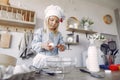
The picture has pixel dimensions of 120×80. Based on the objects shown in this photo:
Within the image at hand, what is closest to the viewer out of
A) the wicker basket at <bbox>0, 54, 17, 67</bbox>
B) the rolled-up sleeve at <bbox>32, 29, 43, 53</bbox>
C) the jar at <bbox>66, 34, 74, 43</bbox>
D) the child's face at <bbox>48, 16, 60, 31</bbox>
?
the wicker basket at <bbox>0, 54, 17, 67</bbox>

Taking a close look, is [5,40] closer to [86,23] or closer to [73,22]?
[73,22]

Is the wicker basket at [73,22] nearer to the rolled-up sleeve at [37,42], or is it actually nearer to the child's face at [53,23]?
the child's face at [53,23]

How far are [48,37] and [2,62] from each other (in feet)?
2.80

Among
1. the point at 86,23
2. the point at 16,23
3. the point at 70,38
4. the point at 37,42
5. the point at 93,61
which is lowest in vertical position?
the point at 93,61

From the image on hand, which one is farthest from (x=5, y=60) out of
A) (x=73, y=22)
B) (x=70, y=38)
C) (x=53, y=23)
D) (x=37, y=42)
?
(x=73, y=22)

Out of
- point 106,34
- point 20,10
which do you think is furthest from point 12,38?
point 106,34

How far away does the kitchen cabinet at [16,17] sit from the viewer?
2.00m

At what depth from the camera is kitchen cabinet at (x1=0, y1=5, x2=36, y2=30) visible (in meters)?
2.00

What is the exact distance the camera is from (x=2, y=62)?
545mm

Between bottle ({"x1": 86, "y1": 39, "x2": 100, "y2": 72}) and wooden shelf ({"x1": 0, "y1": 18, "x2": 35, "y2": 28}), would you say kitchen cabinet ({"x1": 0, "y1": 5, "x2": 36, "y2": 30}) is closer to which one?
wooden shelf ({"x1": 0, "y1": 18, "x2": 35, "y2": 28})

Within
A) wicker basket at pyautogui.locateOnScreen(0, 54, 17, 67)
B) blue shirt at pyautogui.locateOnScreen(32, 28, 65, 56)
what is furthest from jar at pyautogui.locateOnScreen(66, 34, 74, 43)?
wicker basket at pyautogui.locateOnScreen(0, 54, 17, 67)

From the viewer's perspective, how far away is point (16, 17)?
6.88ft

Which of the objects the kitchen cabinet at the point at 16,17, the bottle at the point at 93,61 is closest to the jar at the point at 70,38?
the kitchen cabinet at the point at 16,17

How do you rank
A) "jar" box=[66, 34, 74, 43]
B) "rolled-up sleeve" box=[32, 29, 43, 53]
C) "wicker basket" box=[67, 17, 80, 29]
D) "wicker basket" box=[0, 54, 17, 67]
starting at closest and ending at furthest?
"wicker basket" box=[0, 54, 17, 67]
"rolled-up sleeve" box=[32, 29, 43, 53]
"jar" box=[66, 34, 74, 43]
"wicker basket" box=[67, 17, 80, 29]
